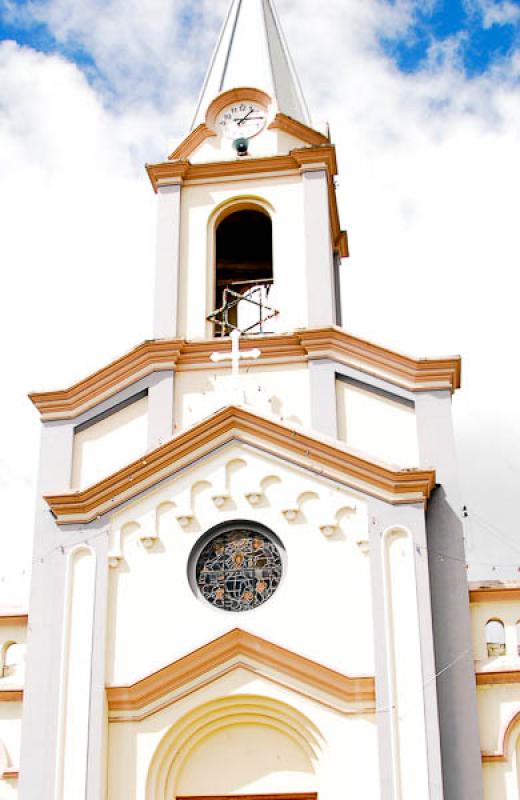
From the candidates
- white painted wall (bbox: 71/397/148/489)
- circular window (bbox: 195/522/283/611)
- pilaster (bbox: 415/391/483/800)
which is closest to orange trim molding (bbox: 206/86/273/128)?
white painted wall (bbox: 71/397/148/489)

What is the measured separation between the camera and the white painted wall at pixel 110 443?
1538 cm

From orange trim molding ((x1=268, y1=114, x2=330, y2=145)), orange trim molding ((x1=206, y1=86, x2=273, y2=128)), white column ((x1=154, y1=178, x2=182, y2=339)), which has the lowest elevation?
white column ((x1=154, y1=178, x2=182, y2=339))

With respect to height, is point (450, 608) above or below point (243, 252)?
below

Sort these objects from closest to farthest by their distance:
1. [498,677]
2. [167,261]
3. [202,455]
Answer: [498,677]
[202,455]
[167,261]

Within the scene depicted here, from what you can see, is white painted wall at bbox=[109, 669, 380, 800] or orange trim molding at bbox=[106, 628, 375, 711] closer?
white painted wall at bbox=[109, 669, 380, 800]

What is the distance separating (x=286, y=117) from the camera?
18.2m

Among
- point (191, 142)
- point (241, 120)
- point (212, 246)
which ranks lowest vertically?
point (212, 246)

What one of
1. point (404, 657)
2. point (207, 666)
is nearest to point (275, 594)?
point (207, 666)

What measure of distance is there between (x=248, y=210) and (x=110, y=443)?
14.9 ft

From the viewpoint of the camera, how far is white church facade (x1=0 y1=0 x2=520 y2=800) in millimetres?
12906

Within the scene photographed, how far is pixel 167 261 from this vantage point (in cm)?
1714

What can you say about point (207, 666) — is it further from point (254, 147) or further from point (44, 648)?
point (254, 147)

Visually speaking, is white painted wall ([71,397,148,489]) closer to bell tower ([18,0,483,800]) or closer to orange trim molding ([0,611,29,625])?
bell tower ([18,0,483,800])

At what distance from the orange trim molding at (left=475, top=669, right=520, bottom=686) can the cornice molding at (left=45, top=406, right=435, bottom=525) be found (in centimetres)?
212
